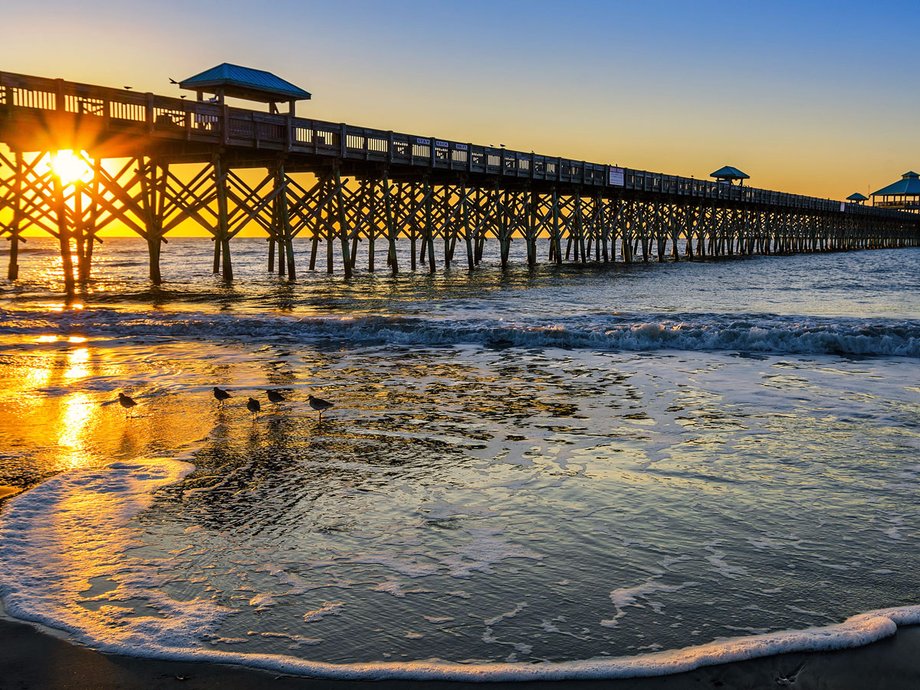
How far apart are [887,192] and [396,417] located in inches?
4697

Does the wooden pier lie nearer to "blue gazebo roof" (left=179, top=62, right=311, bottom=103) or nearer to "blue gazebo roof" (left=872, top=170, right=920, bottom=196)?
"blue gazebo roof" (left=179, top=62, right=311, bottom=103)

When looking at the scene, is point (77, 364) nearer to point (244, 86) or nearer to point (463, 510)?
point (463, 510)

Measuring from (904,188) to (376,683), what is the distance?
406 feet

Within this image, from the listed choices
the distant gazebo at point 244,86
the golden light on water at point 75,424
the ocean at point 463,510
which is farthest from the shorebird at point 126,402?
the distant gazebo at point 244,86

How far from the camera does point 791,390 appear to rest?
30.6 ft

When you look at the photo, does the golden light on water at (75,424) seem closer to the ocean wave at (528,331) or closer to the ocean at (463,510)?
the ocean at (463,510)

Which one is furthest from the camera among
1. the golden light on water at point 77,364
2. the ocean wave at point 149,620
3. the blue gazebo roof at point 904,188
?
the blue gazebo roof at point 904,188

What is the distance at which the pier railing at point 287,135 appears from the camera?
1925cm

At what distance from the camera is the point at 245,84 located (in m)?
27.1

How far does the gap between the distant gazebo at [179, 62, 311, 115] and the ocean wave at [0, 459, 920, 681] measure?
2443 cm

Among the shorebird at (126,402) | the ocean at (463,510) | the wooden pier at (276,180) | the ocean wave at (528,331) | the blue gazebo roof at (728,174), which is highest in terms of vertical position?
the blue gazebo roof at (728,174)

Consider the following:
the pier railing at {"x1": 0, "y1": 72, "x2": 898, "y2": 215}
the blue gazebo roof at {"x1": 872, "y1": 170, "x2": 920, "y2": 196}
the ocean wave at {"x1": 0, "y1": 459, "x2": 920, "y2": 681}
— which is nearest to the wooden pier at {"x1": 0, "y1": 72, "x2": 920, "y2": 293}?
the pier railing at {"x1": 0, "y1": 72, "x2": 898, "y2": 215}

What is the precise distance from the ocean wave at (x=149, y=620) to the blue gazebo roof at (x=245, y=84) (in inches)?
964

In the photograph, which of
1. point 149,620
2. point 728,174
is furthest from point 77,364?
point 728,174
